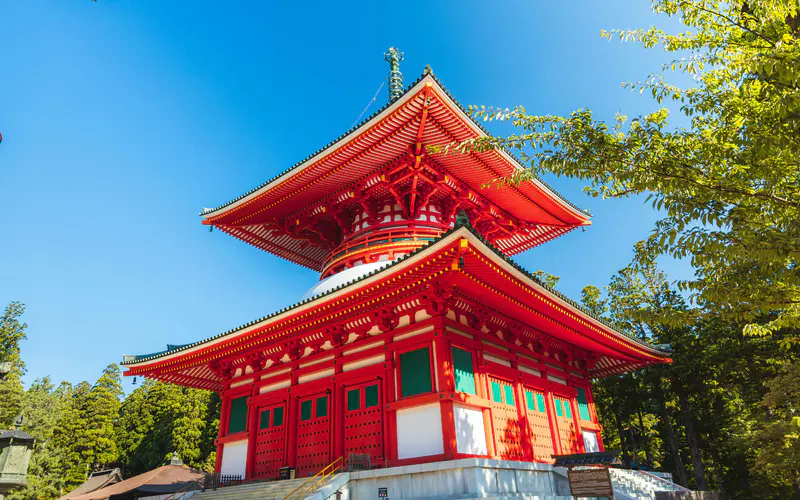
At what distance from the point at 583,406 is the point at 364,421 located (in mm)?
8664

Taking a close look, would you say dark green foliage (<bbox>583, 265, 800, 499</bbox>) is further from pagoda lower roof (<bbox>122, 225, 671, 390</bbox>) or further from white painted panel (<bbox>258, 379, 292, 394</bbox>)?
white painted panel (<bbox>258, 379, 292, 394</bbox>)

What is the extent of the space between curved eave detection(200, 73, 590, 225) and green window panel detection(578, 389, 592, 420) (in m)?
7.09

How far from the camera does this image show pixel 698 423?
2884cm

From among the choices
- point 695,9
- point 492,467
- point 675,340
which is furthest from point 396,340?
point 675,340

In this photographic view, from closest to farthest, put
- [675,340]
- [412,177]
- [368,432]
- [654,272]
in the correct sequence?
[368,432], [412,177], [675,340], [654,272]

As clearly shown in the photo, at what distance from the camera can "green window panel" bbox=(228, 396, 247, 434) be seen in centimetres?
1638

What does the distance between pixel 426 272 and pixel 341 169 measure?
640 cm

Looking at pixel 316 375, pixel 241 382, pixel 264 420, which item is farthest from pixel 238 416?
pixel 316 375

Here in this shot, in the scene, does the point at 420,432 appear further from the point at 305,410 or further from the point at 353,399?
the point at 305,410

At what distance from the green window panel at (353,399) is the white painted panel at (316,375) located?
101cm

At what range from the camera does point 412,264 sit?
36.1 ft

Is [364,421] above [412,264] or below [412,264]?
below

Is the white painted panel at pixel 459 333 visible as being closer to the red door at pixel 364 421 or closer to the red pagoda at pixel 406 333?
the red pagoda at pixel 406 333

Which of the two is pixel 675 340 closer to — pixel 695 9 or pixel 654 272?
pixel 654 272
